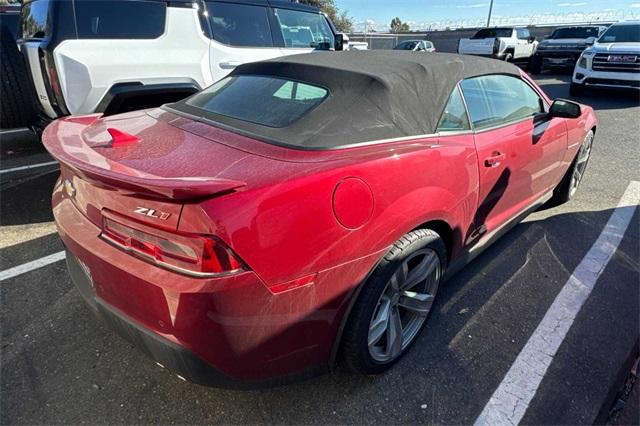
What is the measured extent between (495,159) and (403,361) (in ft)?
4.45

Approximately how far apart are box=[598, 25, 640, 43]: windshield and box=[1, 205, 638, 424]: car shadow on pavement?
10.8 meters

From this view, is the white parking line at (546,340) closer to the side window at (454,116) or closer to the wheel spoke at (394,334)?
the wheel spoke at (394,334)

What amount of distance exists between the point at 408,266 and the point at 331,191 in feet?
2.49

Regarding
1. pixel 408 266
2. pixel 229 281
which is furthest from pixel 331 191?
pixel 408 266

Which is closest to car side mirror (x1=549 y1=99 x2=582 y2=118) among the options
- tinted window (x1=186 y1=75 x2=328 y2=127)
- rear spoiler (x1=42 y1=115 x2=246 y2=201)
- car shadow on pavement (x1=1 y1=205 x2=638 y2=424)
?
car shadow on pavement (x1=1 y1=205 x2=638 y2=424)

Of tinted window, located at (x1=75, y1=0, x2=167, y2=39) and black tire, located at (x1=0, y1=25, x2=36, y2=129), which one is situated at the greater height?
tinted window, located at (x1=75, y1=0, x2=167, y2=39)

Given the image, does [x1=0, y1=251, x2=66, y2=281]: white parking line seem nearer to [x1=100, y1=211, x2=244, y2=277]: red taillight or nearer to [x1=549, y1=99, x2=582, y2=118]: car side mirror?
[x1=100, y1=211, x2=244, y2=277]: red taillight

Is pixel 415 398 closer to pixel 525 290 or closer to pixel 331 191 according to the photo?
pixel 331 191

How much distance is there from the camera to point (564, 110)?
10.5ft

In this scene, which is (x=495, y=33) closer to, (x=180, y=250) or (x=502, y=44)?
(x=502, y=44)

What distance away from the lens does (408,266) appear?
215 centimetres

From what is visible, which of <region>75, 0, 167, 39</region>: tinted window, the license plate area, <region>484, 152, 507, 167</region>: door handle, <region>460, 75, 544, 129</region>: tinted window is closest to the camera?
<region>484, 152, 507, 167</region>: door handle

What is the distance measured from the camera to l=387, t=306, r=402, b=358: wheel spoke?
211 centimetres

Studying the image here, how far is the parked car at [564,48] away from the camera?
15.8m
